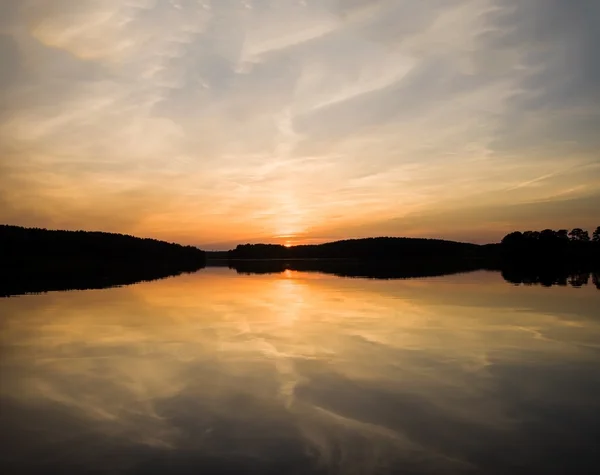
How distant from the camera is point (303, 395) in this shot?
1310cm

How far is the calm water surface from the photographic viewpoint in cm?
921

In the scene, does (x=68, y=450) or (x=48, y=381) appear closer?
(x=68, y=450)

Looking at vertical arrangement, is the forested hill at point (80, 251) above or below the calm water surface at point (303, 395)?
above

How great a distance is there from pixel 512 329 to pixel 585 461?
593 inches

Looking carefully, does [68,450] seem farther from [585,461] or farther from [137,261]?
[137,261]

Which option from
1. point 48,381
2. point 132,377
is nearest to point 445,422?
point 132,377

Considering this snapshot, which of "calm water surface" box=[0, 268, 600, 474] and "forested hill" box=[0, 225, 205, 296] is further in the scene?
"forested hill" box=[0, 225, 205, 296]

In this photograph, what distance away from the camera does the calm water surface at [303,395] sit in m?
9.21

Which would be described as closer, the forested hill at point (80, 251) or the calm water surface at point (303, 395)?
the calm water surface at point (303, 395)

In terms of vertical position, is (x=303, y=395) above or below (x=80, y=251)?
below

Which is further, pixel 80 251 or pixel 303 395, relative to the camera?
pixel 80 251

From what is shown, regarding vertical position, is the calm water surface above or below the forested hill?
below

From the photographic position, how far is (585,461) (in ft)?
28.9

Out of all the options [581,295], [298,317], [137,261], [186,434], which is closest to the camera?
[186,434]
